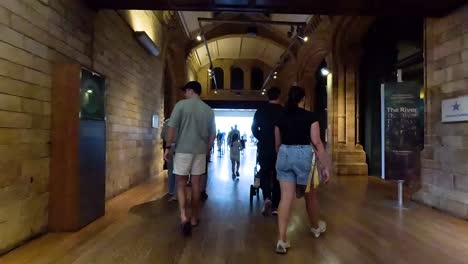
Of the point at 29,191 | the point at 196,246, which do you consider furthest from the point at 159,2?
the point at 196,246

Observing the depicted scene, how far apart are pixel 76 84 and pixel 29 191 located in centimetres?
102

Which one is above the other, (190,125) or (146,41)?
(146,41)

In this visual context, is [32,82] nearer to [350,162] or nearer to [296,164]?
[296,164]

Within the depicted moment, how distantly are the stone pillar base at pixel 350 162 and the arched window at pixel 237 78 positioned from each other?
1365 centimetres

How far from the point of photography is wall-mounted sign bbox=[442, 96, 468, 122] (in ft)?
13.9

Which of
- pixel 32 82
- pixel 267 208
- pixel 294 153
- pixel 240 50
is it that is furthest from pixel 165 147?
pixel 240 50

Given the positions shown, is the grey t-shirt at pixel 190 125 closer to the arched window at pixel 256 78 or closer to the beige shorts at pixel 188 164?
the beige shorts at pixel 188 164

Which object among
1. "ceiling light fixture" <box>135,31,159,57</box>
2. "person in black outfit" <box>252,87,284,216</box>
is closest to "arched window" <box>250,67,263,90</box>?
"ceiling light fixture" <box>135,31,159,57</box>

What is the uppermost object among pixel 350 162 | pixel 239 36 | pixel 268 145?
pixel 239 36

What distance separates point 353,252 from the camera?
2.88m

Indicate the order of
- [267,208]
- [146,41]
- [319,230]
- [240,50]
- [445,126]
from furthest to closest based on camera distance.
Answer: [240,50] < [146,41] < [445,126] < [267,208] < [319,230]

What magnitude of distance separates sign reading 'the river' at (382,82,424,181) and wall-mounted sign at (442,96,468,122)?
435 millimetres

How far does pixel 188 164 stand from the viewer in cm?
345

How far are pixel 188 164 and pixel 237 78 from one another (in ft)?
62.3
